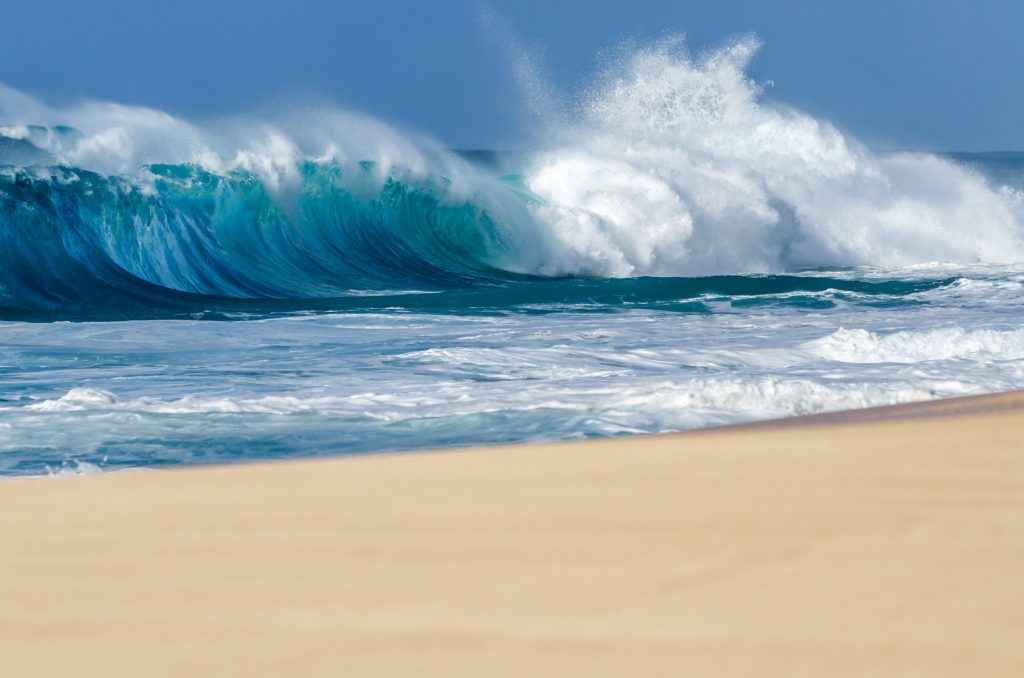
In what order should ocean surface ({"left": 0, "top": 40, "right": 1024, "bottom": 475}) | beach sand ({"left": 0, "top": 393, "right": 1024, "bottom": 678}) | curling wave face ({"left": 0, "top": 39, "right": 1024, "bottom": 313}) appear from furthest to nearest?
curling wave face ({"left": 0, "top": 39, "right": 1024, "bottom": 313}) → ocean surface ({"left": 0, "top": 40, "right": 1024, "bottom": 475}) → beach sand ({"left": 0, "top": 393, "right": 1024, "bottom": 678})

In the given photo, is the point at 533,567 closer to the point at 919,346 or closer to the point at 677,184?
the point at 919,346

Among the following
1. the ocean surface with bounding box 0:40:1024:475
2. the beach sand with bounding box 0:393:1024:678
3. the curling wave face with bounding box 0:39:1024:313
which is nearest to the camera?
the beach sand with bounding box 0:393:1024:678

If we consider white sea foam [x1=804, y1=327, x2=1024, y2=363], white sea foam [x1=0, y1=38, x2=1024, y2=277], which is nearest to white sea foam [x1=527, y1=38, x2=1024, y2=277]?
white sea foam [x1=0, y1=38, x2=1024, y2=277]

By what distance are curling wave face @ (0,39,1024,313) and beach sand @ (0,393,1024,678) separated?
390 inches

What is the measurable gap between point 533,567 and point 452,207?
→ 15.8 m

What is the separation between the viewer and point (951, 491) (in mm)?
2668

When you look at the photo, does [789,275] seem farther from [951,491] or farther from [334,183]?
[951,491]

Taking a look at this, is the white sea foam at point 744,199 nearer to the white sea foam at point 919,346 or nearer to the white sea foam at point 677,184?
the white sea foam at point 677,184

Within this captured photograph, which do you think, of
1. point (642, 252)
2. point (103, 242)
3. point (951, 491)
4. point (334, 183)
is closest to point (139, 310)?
point (103, 242)

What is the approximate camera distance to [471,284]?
14820mm

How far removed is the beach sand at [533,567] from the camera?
1660mm

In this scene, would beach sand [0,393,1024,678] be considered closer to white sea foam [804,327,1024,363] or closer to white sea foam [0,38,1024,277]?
white sea foam [804,327,1024,363]

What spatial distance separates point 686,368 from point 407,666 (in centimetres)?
514

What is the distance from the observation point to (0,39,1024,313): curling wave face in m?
14.1
